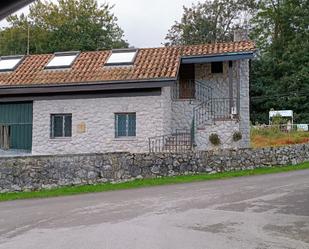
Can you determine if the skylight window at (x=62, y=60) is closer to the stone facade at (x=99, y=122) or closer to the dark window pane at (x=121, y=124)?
the stone facade at (x=99, y=122)

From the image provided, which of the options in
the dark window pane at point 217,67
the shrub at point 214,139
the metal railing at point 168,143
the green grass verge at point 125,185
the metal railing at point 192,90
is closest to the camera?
the green grass verge at point 125,185

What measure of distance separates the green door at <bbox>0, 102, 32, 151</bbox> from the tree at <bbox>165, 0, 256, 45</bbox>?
29895 millimetres

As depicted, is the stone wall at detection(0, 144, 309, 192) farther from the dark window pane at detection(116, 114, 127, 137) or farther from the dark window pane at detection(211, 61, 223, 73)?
the dark window pane at detection(211, 61, 223, 73)

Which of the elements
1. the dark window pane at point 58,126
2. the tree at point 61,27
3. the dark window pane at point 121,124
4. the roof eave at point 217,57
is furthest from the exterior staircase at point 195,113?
the tree at point 61,27

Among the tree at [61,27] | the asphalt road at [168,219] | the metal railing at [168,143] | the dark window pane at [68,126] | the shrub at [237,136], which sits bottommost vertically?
the asphalt road at [168,219]

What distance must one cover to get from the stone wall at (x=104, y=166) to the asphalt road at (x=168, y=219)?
2.84 meters

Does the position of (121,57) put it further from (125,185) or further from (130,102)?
(125,185)

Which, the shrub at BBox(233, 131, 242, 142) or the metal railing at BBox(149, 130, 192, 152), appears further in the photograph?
the metal railing at BBox(149, 130, 192, 152)

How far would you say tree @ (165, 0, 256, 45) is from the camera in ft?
167

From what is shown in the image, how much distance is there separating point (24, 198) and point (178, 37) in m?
39.5

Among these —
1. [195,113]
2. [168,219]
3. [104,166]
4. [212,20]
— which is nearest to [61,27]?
[212,20]

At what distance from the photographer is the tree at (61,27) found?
1934 inches

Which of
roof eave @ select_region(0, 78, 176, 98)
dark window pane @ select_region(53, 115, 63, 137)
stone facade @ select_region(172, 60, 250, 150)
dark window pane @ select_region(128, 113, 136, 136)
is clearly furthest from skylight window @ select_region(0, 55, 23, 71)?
stone facade @ select_region(172, 60, 250, 150)

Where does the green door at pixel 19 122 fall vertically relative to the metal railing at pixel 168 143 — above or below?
above
